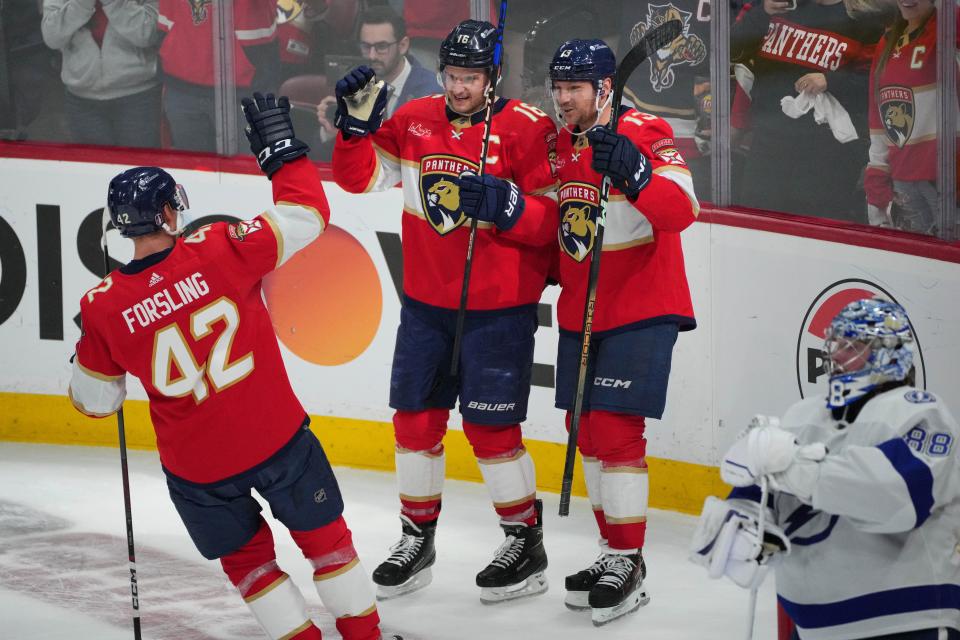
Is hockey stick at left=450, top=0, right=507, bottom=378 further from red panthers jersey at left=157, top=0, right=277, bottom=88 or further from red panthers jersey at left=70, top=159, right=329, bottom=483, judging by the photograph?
→ red panthers jersey at left=157, top=0, right=277, bottom=88

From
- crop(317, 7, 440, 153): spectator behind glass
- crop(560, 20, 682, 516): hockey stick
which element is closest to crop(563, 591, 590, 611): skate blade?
crop(560, 20, 682, 516): hockey stick

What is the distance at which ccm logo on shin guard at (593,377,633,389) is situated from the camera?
3832 millimetres

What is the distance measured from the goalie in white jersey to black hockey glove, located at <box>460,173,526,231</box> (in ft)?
4.77

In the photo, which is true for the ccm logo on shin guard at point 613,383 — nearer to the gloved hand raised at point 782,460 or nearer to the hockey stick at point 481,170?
the hockey stick at point 481,170

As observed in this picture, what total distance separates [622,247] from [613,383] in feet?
1.26

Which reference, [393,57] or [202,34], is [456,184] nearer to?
[393,57]

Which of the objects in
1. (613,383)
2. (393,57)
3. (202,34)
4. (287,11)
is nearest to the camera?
(613,383)

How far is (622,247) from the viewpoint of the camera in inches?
152

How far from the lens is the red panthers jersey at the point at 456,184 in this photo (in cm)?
400

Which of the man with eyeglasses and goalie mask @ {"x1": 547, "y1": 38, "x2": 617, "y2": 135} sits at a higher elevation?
the man with eyeglasses

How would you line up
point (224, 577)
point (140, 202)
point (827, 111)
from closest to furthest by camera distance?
point (140, 202)
point (224, 577)
point (827, 111)

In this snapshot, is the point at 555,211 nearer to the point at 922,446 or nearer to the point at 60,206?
the point at 922,446

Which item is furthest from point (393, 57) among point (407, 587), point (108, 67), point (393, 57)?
point (407, 587)

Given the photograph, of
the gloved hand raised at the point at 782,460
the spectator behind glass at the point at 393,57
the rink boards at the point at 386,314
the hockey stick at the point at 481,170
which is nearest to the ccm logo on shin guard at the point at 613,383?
the hockey stick at the point at 481,170
